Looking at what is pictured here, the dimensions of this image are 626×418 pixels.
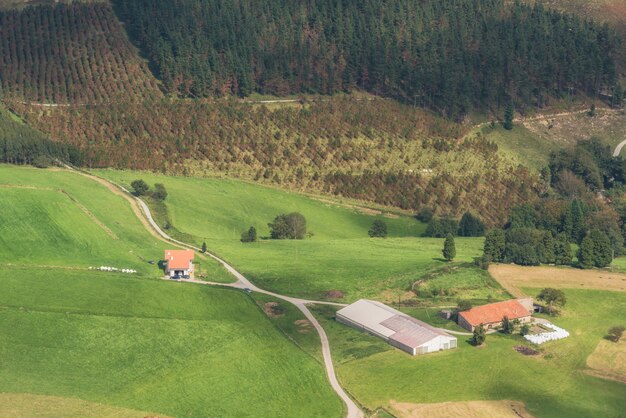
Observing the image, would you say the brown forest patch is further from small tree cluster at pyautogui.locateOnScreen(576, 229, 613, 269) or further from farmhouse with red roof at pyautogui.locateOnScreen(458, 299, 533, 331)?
small tree cluster at pyautogui.locateOnScreen(576, 229, 613, 269)

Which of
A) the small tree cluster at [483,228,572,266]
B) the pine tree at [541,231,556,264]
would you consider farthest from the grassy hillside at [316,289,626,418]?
the pine tree at [541,231,556,264]

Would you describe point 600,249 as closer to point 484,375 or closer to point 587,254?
point 587,254

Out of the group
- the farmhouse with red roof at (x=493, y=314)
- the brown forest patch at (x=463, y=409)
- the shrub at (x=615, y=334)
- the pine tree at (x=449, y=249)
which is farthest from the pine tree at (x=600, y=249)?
the brown forest patch at (x=463, y=409)

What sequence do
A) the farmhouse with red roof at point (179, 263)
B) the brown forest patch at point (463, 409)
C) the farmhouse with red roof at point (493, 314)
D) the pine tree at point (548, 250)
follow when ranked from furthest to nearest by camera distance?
the pine tree at point (548, 250), the farmhouse with red roof at point (179, 263), the farmhouse with red roof at point (493, 314), the brown forest patch at point (463, 409)

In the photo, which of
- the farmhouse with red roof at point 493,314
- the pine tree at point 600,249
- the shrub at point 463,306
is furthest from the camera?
the pine tree at point 600,249

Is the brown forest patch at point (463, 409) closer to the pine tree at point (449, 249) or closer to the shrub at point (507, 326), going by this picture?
the shrub at point (507, 326)

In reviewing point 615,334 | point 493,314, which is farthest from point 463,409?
point 615,334

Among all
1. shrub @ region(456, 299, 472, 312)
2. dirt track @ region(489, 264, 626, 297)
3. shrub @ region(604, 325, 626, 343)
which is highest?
dirt track @ region(489, 264, 626, 297)
